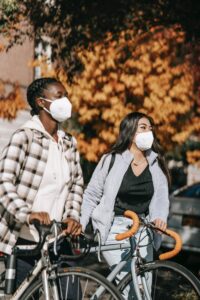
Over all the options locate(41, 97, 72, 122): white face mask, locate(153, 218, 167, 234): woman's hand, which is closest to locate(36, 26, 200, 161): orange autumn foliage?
locate(153, 218, 167, 234): woman's hand

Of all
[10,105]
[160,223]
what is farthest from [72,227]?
[10,105]

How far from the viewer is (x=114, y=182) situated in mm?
Answer: 5199

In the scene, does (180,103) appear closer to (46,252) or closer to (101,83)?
(101,83)

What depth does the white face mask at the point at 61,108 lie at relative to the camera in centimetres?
449

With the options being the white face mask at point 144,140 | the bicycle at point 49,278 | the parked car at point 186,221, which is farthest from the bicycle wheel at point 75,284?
the parked car at point 186,221

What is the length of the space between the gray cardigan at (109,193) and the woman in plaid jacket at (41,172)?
1.79 feet

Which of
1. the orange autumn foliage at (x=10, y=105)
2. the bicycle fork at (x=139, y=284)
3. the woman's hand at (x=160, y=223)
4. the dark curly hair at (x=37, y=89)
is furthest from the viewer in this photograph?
the orange autumn foliage at (x=10, y=105)

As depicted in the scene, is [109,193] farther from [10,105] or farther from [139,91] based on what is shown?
[139,91]

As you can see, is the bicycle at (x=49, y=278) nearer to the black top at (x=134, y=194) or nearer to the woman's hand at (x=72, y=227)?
the woman's hand at (x=72, y=227)

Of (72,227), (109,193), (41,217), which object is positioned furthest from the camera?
(109,193)

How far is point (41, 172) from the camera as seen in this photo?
446 centimetres

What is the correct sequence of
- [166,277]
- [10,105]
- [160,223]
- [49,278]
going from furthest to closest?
[10,105], [160,223], [166,277], [49,278]

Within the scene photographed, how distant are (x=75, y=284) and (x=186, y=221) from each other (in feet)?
21.3

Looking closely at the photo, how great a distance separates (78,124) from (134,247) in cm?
2258
